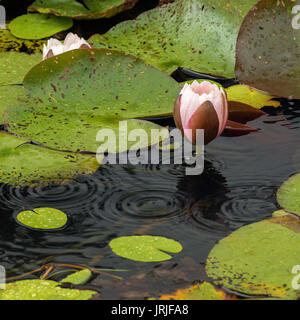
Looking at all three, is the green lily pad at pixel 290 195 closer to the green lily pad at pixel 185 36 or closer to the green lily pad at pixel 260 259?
the green lily pad at pixel 260 259

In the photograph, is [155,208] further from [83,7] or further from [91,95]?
[83,7]

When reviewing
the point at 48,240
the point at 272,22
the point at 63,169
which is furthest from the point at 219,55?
the point at 48,240

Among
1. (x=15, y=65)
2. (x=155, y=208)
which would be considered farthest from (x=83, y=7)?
(x=155, y=208)

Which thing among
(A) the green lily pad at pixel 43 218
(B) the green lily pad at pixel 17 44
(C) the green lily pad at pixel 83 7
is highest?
(C) the green lily pad at pixel 83 7

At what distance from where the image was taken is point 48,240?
55.5 inches

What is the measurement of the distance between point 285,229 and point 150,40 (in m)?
1.33

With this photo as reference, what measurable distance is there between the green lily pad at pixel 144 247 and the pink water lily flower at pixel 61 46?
3.17ft

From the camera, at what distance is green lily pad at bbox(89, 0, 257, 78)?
235cm

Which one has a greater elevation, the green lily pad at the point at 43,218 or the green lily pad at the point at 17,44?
the green lily pad at the point at 17,44

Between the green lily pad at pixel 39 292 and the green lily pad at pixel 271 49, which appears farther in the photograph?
the green lily pad at pixel 271 49

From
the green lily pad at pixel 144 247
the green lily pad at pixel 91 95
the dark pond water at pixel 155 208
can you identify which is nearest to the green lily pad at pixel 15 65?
the green lily pad at pixel 91 95

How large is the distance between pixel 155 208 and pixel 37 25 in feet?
5.23

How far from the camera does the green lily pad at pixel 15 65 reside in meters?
2.24
